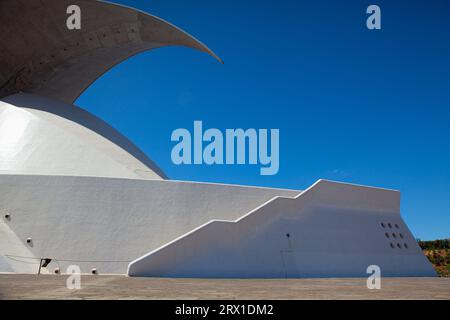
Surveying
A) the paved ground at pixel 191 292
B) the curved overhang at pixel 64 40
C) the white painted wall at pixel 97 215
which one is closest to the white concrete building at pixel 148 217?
the white painted wall at pixel 97 215

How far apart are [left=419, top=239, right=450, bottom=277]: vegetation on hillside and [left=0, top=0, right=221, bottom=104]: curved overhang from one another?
112 ft

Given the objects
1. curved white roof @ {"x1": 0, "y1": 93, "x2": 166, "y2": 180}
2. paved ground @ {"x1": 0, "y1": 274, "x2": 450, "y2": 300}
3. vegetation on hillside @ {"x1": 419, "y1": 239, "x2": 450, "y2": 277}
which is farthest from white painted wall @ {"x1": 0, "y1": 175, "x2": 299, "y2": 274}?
vegetation on hillside @ {"x1": 419, "y1": 239, "x2": 450, "y2": 277}

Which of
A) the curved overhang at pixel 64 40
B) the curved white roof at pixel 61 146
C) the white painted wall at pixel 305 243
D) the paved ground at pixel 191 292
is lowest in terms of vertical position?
the paved ground at pixel 191 292

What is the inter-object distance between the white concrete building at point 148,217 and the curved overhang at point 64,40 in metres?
0.34

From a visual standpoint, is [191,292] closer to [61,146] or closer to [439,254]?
[61,146]

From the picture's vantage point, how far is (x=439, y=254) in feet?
161

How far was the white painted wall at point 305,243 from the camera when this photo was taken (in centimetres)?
998

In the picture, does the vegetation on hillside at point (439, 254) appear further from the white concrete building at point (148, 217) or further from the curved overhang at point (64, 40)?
the curved overhang at point (64, 40)

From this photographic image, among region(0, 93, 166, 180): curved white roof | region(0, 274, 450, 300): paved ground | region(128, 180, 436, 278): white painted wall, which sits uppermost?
region(0, 93, 166, 180): curved white roof

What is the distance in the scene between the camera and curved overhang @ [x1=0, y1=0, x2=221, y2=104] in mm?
17359

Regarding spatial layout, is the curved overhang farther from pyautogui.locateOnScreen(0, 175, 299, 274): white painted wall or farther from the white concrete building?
pyautogui.locateOnScreen(0, 175, 299, 274): white painted wall

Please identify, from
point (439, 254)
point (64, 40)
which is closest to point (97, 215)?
point (64, 40)

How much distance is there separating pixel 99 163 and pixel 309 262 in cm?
726

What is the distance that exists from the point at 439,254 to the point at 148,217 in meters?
46.8
